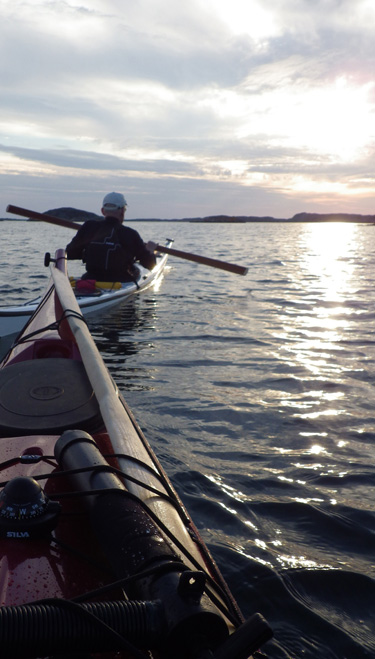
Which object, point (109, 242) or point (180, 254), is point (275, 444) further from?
point (180, 254)

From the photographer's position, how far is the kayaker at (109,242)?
27.6 ft

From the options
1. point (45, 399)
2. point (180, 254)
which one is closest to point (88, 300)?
point (180, 254)

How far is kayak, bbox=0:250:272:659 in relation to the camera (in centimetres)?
109

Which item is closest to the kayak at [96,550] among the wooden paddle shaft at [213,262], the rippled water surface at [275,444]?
the rippled water surface at [275,444]

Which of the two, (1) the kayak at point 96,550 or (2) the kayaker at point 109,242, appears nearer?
(1) the kayak at point 96,550

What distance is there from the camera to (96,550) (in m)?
1.66

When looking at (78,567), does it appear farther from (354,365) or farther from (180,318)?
(180,318)

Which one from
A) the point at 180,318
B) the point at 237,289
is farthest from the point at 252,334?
the point at 237,289

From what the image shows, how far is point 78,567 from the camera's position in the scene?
1577 mm

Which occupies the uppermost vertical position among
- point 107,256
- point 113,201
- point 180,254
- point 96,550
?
point 113,201

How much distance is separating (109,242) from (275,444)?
217 inches

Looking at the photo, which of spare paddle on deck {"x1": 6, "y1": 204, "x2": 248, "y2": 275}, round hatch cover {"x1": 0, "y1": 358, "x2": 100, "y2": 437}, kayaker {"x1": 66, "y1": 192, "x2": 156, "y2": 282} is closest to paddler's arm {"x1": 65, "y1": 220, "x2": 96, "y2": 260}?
kayaker {"x1": 66, "y1": 192, "x2": 156, "y2": 282}

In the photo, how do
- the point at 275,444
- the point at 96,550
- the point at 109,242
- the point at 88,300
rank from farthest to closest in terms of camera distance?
the point at 109,242, the point at 88,300, the point at 275,444, the point at 96,550

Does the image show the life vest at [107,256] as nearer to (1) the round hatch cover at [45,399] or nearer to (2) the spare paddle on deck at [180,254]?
(2) the spare paddle on deck at [180,254]
